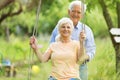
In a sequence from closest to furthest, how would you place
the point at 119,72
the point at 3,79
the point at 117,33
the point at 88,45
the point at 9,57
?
the point at 88,45 < the point at 119,72 < the point at 117,33 < the point at 3,79 < the point at 9,57

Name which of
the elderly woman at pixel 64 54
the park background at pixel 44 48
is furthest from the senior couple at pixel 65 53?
the park background at pixel 44 48

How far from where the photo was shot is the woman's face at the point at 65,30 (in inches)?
218

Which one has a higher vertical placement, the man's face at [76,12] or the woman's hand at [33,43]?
the man's face at [76,12]

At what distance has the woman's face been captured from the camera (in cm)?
554

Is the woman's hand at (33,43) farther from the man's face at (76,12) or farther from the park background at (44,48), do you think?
the man's face at (76,12)

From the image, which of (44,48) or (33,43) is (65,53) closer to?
(33,43)

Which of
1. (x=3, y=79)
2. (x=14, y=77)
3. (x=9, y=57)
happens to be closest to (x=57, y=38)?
(x=3, y=79)

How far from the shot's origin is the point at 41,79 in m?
13.2

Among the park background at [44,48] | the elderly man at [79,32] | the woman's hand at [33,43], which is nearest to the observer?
the woman's hand at [33,43]

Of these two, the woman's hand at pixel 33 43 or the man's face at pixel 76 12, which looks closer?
the woman's hand at pixel 33 43

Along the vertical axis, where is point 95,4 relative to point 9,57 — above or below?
above

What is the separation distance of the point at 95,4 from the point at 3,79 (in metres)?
4.99

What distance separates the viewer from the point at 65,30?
18.2 ft

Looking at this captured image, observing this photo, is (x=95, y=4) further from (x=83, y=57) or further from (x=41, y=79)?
(x=41, y=79)
